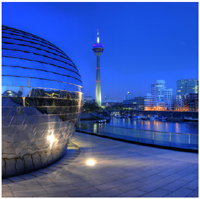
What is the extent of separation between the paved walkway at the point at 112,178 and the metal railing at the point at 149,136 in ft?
8.95

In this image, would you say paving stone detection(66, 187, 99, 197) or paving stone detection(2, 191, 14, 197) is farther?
paving stone detection(66, 187, 99, 197)

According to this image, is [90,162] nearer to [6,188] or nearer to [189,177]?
[6,188]

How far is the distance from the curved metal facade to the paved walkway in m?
0.93

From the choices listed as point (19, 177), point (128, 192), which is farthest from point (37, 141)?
point (128, 192)

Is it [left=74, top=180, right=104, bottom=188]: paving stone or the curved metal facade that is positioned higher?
the curved metal facade

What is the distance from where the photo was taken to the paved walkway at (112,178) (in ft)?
18.4

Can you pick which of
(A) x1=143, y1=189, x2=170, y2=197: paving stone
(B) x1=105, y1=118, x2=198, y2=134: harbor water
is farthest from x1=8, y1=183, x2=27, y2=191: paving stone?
(B) x1=105, y1=118, x2=198, y2=134: harbor water

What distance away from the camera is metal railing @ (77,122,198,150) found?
12.8m

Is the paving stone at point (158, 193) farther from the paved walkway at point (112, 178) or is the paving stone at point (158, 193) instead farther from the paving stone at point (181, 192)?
the paving stone at point (181, 192)

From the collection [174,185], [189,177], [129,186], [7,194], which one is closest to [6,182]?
[7,194]

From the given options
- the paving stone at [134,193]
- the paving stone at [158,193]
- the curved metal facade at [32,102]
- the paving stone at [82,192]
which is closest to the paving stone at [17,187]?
the curved metal facade at [32,102]

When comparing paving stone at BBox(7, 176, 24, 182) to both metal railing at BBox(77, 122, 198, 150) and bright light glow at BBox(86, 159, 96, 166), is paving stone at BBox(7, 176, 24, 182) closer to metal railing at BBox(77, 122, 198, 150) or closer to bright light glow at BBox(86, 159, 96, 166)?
bright light glow at BBox(86, 159, 96, 166)

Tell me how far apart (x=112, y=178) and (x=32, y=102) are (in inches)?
155

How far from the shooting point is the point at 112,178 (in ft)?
22.5
